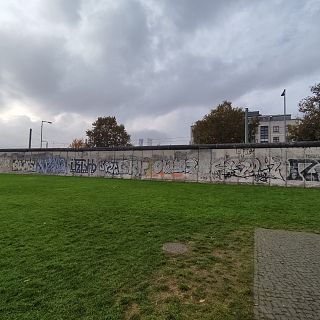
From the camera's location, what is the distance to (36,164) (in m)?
33.0

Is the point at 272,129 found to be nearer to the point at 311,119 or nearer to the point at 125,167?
the point at 311,119

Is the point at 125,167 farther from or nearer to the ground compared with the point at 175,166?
nearer to the ground

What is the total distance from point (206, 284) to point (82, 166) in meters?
26.0

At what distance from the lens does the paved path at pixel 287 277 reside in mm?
3893

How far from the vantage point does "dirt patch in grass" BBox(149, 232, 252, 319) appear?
12.8 feet

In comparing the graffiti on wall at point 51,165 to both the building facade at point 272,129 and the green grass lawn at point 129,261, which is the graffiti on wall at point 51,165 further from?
the building facade at point 272,129

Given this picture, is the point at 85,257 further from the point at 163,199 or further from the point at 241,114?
the point at 241,114

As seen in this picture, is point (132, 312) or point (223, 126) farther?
point (223, 126)

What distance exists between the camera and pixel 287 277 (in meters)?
4.91

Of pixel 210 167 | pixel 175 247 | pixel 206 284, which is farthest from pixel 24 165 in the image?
pixel 206 284

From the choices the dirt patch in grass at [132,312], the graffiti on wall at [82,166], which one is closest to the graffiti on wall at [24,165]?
the graffiti on wall at [82,166]

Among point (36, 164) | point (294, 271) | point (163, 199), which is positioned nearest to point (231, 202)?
point (163, 199)

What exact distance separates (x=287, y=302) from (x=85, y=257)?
3433 millimetres

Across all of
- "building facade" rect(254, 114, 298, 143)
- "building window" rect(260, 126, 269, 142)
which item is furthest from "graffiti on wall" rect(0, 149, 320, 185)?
"building window" rect(260, 126, 269, 142)
